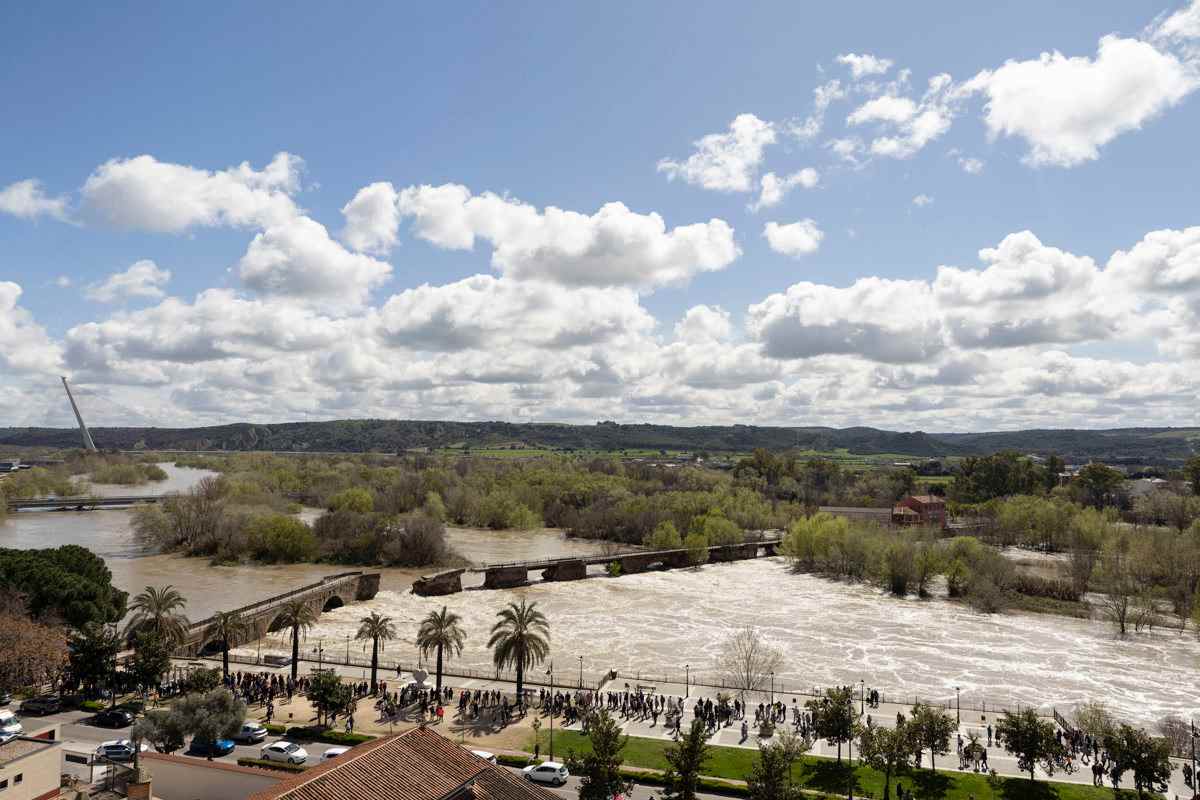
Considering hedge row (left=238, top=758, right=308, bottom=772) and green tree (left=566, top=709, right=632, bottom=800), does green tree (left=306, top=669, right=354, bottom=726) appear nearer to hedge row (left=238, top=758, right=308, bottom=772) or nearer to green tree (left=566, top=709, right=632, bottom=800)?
hedge row (left=238, top=758, right=308, bottom=772)

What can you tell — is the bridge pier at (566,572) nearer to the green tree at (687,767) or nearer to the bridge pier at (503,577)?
the bridge pier at (503,577)

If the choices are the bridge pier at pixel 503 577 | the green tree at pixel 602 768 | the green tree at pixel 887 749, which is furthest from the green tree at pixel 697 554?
the green tree at pixel 602 768

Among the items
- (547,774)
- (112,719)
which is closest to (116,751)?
(112,719)

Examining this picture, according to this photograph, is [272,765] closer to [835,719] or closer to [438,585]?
→ [835,719]

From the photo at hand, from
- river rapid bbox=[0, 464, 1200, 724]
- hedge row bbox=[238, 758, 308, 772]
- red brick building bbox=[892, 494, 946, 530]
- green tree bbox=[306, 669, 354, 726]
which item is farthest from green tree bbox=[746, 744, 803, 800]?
red brick building bbox=[892, 494, 946, 530]

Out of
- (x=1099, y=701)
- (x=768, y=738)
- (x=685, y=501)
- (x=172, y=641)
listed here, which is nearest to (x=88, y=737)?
(x=172, y=641)

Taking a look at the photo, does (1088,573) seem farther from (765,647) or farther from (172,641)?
(172,641)
